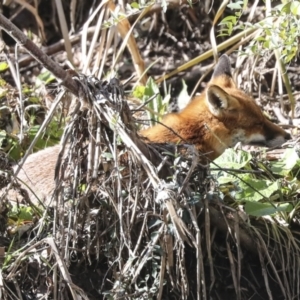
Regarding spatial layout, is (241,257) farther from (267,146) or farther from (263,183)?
(267,146)

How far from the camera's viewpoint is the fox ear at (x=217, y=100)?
579cm

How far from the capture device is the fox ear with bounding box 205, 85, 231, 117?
19.0 feet

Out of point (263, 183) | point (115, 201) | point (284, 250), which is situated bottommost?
point (284, 250)

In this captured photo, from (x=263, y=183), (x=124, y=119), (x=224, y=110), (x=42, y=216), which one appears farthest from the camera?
(x=224, y=110)

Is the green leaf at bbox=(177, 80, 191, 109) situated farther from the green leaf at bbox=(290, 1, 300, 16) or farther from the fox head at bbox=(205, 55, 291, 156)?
the green leaf at bbox=(290, 1, 300, 16)

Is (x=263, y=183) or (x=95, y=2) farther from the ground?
(x=95, y=2)

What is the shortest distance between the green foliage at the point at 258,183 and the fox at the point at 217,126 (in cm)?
58

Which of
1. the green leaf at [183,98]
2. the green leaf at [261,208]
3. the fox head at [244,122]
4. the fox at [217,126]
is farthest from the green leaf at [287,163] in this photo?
the green leaf at [183,98]

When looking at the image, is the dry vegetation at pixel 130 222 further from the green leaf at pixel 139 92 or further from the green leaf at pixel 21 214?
the green leaf at pixel 139 92

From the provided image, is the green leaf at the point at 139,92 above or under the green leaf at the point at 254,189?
above

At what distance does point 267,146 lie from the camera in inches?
242

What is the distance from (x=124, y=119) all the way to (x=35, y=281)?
1112mm

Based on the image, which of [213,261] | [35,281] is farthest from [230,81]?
[35,281]

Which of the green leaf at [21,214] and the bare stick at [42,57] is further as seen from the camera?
the green leaf at [21,214]
